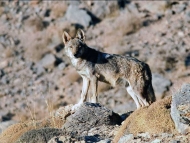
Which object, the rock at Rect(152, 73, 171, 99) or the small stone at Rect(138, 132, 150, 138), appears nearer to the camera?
the small stone at Rect(138, 132, 150, 138)

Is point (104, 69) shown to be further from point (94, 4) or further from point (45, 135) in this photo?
point (94, 4)

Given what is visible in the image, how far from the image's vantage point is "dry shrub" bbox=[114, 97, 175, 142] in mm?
11688

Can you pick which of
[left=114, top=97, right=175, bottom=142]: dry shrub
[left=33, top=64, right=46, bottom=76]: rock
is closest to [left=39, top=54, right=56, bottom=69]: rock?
[left=33, top=64, right=46, bottom=76]: rock

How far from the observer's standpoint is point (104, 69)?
15.7 meters

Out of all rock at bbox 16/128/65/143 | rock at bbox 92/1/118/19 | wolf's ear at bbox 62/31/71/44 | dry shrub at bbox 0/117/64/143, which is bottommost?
rock at bbox 16/128/65/143

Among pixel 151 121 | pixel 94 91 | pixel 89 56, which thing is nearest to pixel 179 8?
pixel 89 56

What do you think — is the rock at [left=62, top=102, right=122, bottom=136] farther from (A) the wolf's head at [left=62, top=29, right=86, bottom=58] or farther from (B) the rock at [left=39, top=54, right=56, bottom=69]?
(B) the rock at [left=39, top=54, right=56, bottom=69]

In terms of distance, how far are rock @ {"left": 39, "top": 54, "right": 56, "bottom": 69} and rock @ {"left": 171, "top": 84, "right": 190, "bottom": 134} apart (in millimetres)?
22022

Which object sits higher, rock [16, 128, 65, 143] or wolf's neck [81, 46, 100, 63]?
wolf's neck [81, 46, 100, 63]

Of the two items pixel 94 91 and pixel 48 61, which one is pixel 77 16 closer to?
pixel 48 61

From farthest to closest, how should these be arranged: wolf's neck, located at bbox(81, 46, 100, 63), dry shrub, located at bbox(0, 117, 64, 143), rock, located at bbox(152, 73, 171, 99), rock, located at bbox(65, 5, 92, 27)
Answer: rock, located at bbox(65, 5, 92, 27)
rock, located at bbox(152, 73, 171, 99)
wolf's neck, located at bbox(81, 46, 100, 63)
dry shrub, located at bbox(0, 117, 64, 143)

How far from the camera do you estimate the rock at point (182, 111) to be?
1109 centimetres

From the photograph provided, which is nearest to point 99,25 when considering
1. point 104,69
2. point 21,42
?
point 21,42

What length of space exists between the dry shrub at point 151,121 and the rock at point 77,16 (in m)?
23.9
